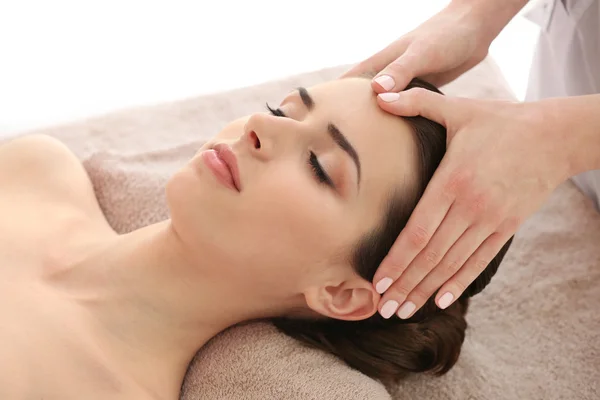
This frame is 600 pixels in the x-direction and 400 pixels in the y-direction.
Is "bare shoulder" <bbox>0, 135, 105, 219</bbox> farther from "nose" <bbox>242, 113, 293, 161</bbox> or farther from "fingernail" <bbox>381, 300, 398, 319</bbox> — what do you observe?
"fingernail" <bbox>381, 300, 398, 319</bbox>

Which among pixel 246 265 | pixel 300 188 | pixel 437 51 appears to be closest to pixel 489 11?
pixel 437 51

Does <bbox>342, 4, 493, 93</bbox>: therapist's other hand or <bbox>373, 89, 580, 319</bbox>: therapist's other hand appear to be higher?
<bbox>342, 4, 493, 93</bbox>: therapist's other hand

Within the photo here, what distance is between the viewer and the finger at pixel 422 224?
96cm

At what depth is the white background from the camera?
6.76 ft

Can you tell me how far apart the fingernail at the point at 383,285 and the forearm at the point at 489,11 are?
2.04 feet

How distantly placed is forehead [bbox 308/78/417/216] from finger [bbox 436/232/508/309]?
0.16 metres

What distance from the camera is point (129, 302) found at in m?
1.10

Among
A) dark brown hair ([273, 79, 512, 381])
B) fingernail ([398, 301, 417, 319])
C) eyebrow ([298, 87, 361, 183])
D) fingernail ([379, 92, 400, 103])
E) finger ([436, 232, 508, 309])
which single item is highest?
fingernail ([379, 92, 400, 103])

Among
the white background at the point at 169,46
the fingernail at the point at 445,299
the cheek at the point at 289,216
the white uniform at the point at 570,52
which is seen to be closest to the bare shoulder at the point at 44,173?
the cheek at the point at 289,216

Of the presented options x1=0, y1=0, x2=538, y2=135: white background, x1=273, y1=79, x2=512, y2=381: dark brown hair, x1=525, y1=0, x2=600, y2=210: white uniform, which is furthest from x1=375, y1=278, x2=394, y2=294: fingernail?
x1=0, y1=0, x2=538, y2=135: white background

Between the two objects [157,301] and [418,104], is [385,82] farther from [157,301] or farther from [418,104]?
[157,301]

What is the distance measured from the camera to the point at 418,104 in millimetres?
1023

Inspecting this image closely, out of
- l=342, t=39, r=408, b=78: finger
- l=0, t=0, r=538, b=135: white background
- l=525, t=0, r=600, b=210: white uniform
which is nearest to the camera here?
l=342, t=39, r=408, b=78: finger

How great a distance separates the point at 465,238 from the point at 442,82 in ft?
1.56
